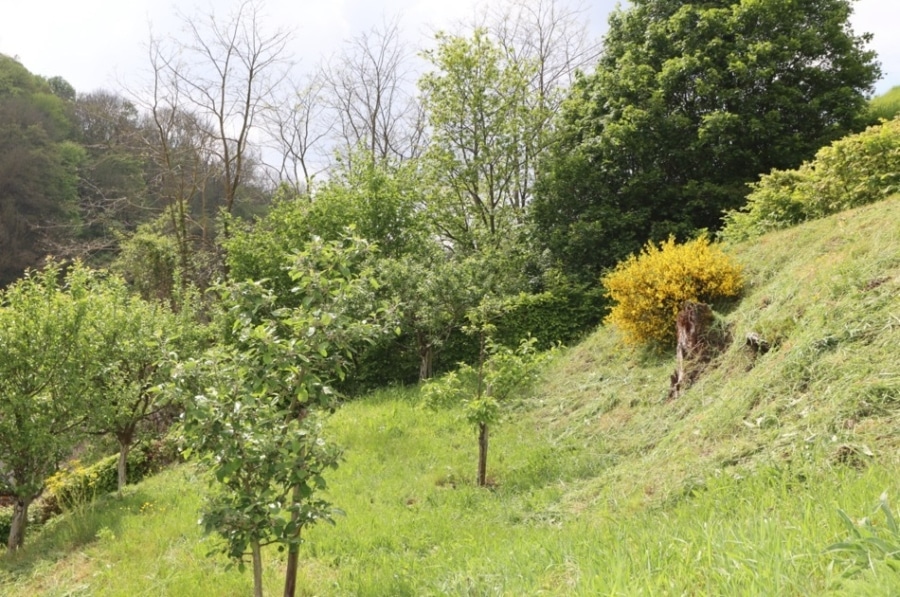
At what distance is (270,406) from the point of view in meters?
3.17

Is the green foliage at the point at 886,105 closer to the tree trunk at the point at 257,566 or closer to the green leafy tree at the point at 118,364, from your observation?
the tree trunk at the point at 257,566

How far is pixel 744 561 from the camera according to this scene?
A: 1.82 m

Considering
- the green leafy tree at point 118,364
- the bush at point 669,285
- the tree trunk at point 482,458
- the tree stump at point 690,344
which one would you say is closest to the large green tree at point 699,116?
the bush at point 669,285

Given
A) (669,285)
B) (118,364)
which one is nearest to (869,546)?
(669,285)

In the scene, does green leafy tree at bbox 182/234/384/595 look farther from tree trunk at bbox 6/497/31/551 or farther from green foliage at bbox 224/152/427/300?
green foliage at bbox 224/152/427/300

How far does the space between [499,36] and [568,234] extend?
418 inches

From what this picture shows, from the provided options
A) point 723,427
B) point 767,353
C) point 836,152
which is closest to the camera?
point 723,427

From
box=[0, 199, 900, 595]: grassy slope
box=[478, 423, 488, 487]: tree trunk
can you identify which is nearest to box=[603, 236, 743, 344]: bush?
box=[0, 199, 900, 595]: grassy slope

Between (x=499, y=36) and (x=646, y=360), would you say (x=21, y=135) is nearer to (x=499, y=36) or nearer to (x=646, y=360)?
(x=499, y=36)

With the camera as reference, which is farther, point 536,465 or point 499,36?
point 499,36

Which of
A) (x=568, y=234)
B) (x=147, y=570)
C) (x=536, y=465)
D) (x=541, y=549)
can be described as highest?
(x=568, y=234)

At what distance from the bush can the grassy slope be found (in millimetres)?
359

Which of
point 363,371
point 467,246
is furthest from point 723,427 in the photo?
point 467,246

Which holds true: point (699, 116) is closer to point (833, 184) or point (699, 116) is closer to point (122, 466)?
point (833, 184)
